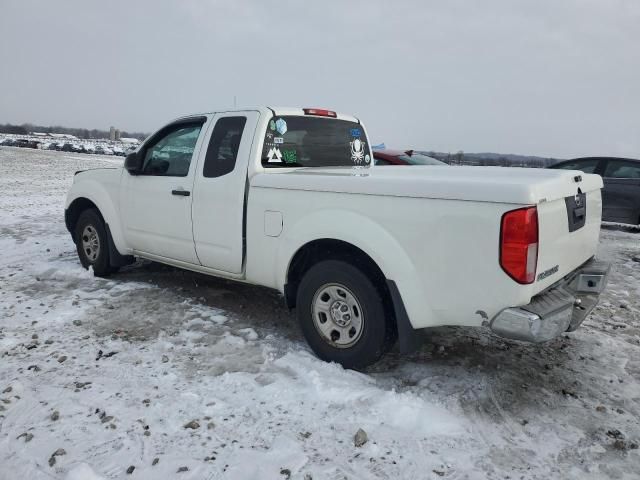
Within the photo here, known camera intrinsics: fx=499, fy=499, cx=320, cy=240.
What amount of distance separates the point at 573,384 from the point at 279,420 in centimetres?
212

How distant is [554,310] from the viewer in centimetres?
289

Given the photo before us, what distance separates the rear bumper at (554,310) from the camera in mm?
2775

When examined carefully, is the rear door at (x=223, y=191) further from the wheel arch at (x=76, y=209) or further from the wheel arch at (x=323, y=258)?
the wheel arch at (x=76, y=209)

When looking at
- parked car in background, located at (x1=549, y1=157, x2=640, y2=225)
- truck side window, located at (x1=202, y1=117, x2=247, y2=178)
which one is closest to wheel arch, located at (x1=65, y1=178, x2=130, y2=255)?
truck side window, located at (x1=202, y1=117, x2=247, y2=178)

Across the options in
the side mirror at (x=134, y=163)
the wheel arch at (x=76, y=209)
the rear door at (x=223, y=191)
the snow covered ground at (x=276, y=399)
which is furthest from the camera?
the wheel arch at (x=76, y=209)

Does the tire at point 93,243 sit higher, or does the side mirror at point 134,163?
the side mirror at point 134,163

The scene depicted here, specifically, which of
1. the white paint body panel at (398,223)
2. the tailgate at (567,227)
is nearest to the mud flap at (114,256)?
the white paint body panel at (398,223)

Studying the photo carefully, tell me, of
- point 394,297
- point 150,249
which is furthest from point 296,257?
point 150,249

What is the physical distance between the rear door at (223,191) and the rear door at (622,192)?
28.5ft

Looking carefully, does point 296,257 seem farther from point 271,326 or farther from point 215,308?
point 215,308

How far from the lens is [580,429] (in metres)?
2.97

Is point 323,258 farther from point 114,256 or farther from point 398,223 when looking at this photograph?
point 114,256

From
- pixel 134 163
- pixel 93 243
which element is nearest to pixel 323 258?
pixel 134 163

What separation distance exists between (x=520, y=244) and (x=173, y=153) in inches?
139
